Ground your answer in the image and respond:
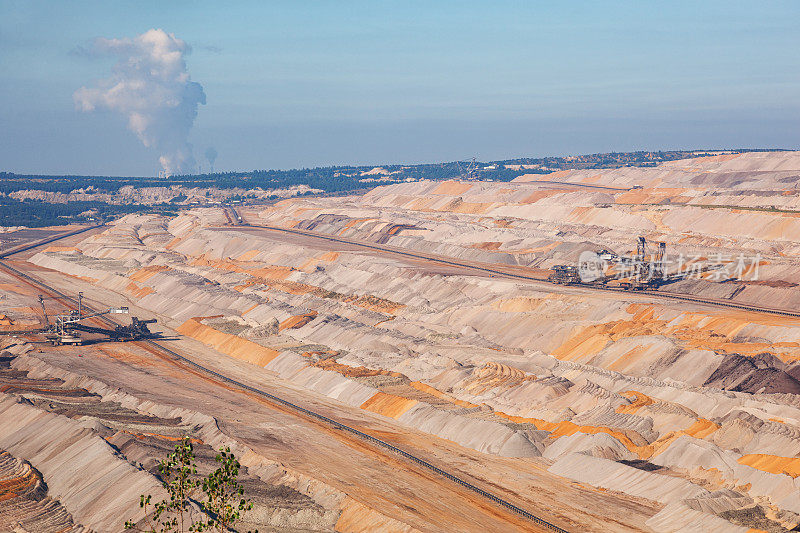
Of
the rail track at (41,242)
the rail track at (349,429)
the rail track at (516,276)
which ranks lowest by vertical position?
Answer: the rail track at (516,276)

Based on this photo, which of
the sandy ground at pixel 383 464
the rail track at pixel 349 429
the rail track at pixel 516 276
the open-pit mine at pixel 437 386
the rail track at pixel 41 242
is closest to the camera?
the sandy ground at pixel 383 464

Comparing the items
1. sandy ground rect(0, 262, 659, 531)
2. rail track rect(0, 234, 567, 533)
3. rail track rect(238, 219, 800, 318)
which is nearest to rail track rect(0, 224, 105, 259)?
rail track rect(238, 219, 800, 318)

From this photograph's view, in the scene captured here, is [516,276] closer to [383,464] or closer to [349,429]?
[349,429]

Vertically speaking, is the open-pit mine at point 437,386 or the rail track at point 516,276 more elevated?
the open-pit mine at point 437,386

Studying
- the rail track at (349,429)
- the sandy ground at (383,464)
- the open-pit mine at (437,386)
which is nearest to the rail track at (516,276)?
the open-pit mine at (437,386)

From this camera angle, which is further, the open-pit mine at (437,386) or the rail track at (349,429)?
the open-pit mine at (437,386)

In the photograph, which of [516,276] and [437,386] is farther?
[516,276]

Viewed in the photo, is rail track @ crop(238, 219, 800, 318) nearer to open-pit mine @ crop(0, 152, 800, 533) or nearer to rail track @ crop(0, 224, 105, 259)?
open-pit mine @ crop(0, 152, 800, 533)

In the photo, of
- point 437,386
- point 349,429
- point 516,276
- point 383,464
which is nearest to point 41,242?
point 516,276

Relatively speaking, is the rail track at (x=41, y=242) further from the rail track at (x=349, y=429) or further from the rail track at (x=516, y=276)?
the rail track at (x=349, y=429)

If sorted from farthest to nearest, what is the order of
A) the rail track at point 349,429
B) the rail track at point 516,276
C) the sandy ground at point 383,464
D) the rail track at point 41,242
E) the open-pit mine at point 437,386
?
the rail track at point 41,242
the rail track at point 516,276
the open-pit mine at point 437,386
the rail track at point 349,429
the sandy ground at point 383,464
